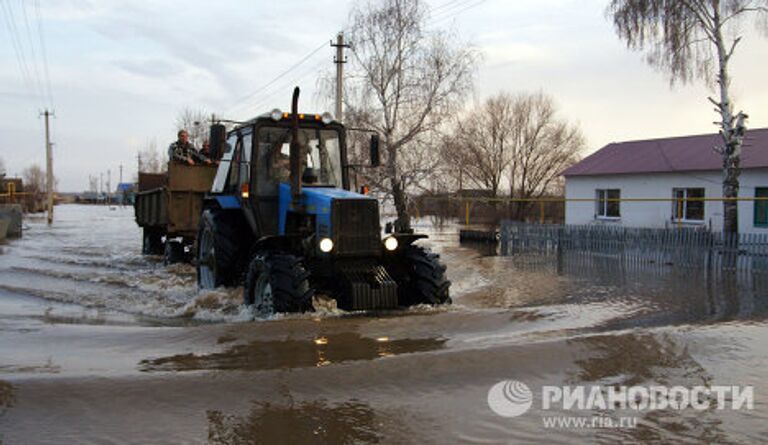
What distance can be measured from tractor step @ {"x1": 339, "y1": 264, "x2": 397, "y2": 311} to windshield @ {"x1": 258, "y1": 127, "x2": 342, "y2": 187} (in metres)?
1.61

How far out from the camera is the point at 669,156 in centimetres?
2694

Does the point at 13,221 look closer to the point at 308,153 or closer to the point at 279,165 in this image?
the point at 279,165

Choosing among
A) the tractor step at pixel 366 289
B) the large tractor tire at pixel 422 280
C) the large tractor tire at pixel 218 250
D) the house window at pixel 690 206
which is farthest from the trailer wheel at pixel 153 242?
the house window at pixel 690 206

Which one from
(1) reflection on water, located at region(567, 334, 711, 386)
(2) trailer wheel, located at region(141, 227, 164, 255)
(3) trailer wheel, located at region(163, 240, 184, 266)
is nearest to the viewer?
(1) reflection on water, located at region(567, 334, 711, 386)

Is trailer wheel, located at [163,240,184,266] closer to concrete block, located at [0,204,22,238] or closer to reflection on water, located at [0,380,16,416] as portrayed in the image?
reflection on water, located at [0,380,16,416]

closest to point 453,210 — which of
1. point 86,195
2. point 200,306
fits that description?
point 200,306

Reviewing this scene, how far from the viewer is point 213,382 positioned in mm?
5281

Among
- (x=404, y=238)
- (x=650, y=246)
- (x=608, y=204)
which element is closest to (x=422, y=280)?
(x=404, y=238)

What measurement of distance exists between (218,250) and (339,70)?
19.5 metres

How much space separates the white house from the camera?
74.4 ft

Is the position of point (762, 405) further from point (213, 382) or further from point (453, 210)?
point (453, 210)

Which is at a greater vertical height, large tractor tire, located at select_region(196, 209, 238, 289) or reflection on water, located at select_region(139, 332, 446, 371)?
large tractor tire, located at select_region(196, 209, 238, 289)

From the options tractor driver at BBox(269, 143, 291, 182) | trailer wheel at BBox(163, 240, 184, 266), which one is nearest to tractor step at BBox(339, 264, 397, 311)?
tractor driver at BBox(269, 143, 291, 182)

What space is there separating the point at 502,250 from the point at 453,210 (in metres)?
16.5
